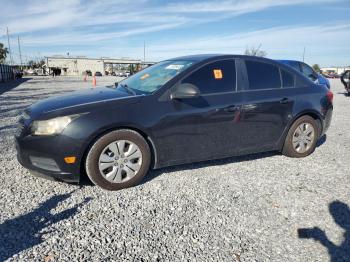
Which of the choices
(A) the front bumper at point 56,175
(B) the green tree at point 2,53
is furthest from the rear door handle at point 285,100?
(B) the green tree at point 2,53

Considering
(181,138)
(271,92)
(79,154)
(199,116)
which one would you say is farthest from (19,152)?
(271,92)

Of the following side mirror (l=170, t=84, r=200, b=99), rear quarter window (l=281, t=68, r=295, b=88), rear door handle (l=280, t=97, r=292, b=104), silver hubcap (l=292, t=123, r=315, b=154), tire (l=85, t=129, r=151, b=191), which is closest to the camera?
tire (l=85, t=129, r=151, b=191)

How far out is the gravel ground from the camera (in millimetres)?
2488

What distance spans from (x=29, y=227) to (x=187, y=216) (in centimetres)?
150

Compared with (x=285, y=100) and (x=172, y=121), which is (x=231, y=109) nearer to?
(x=172, y=121)

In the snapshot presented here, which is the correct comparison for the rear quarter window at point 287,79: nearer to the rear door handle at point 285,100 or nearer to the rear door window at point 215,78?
the rear door handle at point 285,100

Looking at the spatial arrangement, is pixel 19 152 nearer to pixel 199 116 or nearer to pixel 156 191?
pixel 156 191

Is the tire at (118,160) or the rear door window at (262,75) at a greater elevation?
the rear door window at (262,75)

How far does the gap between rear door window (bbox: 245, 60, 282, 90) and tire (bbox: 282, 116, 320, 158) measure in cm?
71

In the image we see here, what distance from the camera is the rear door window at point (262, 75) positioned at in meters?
4.38

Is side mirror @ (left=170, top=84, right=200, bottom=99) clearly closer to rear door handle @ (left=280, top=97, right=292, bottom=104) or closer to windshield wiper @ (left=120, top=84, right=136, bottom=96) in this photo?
windshield wiper @ (left=120, top=84, right=136, bottom=96)

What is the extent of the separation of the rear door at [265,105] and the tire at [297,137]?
0.21 m

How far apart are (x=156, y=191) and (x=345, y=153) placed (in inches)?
142

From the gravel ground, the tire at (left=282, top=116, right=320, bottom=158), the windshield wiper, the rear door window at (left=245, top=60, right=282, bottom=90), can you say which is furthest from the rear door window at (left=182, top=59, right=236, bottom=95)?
the tire at (left=282, top=116, right=320, bottom=158)
